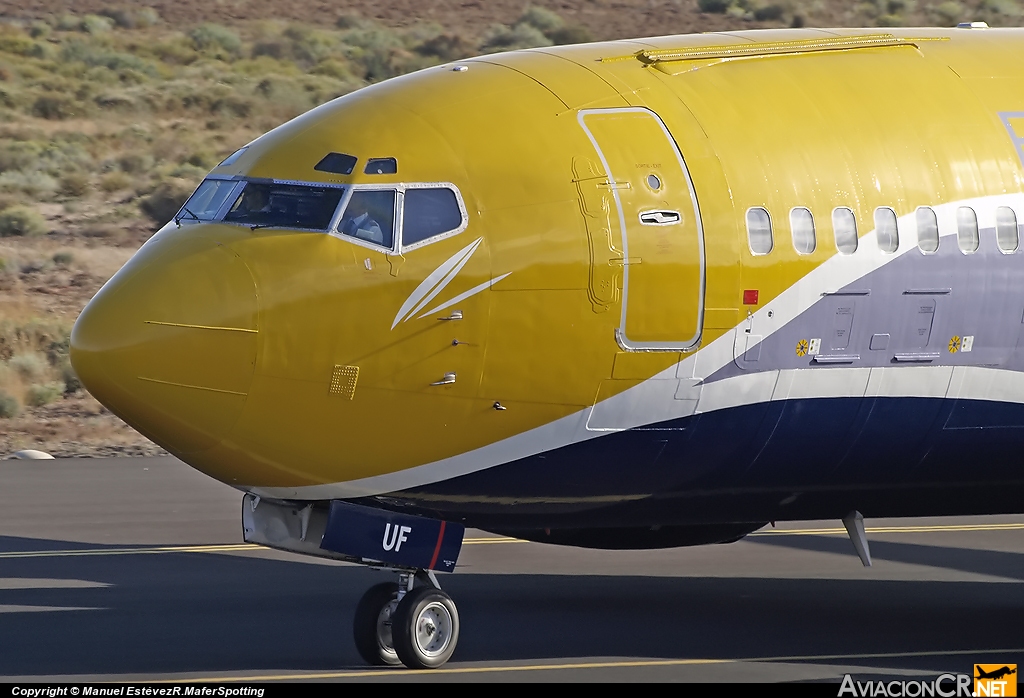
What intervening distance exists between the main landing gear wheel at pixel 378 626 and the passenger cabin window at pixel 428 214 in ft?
8.49

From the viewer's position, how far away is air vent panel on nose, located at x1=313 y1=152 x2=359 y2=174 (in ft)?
38.3

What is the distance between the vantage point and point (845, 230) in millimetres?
12391

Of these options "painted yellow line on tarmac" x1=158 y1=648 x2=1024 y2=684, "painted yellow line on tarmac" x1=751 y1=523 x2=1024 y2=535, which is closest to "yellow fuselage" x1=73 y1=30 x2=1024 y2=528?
"painted yellow line on tarmac" x1=158 y1=648 x2=1024 y2=684

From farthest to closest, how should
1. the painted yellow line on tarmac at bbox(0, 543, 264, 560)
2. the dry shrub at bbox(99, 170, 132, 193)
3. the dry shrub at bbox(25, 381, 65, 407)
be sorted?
the dry shrub at bbox(99, 170, 132, 193) < the dry shrub at bbox(25, 381, 65, 407) < the painted yellow line on tarmac at bbox(0, 543, 264, 560)

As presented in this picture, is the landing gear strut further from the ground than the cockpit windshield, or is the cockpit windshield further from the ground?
the cockpit windshield

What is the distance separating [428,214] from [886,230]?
342 centimetres

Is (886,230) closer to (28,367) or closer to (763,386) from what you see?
(763,386)

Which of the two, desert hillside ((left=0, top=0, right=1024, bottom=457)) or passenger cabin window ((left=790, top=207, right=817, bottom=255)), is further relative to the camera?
desert hillside ((left=0, top=0, right=1024, bottom=457))

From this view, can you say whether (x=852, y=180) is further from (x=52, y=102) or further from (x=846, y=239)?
(x=52, y=102)

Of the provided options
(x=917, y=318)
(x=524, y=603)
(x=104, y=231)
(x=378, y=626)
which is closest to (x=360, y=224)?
(x=378, y=626)

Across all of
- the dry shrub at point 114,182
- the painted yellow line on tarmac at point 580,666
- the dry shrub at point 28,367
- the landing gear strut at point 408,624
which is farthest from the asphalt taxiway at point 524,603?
the dry shrub at point 114,182

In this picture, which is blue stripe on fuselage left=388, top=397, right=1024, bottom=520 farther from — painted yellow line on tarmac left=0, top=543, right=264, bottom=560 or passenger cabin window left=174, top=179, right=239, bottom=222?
painted yellow line on tarmac left=0, top=543, right=264, bottom=560

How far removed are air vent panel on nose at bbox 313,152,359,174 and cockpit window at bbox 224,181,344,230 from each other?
14cm

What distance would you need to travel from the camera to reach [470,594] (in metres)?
15.7
